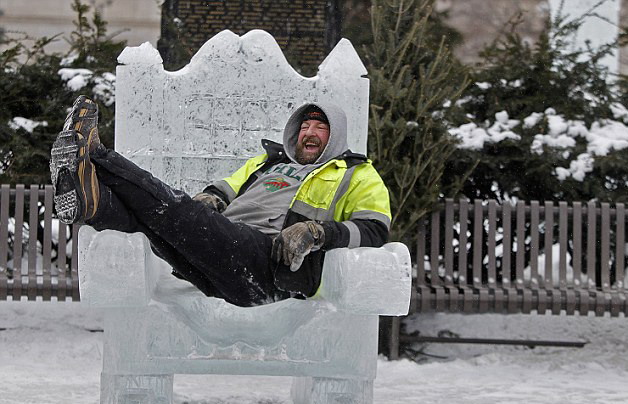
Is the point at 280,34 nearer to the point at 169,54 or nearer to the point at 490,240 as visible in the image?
the point at 169,54

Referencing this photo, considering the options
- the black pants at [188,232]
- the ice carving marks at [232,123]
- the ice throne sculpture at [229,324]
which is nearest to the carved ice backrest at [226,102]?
the ice carving marks at [232,123]

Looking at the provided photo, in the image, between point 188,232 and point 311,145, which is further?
point 311,145

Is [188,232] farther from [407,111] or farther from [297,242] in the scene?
[407,111]

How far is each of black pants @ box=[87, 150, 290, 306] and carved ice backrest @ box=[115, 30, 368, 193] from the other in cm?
116

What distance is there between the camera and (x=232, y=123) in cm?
508

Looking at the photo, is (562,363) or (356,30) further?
(356,30)

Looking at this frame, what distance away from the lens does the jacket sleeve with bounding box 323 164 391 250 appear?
3869 millimetres

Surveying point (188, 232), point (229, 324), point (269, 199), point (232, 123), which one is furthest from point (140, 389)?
point (232, 123)

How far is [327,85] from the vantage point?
16.4 ft

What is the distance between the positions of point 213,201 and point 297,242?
696 millimetres

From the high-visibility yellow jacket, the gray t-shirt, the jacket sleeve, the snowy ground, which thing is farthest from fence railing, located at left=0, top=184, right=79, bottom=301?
the jacket sleeve

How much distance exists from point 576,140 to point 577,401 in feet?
7.03

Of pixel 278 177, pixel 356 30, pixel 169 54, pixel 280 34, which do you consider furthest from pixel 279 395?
pixel 356 30

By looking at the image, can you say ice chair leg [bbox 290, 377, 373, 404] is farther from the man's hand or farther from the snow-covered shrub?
the snow-covered shrub
